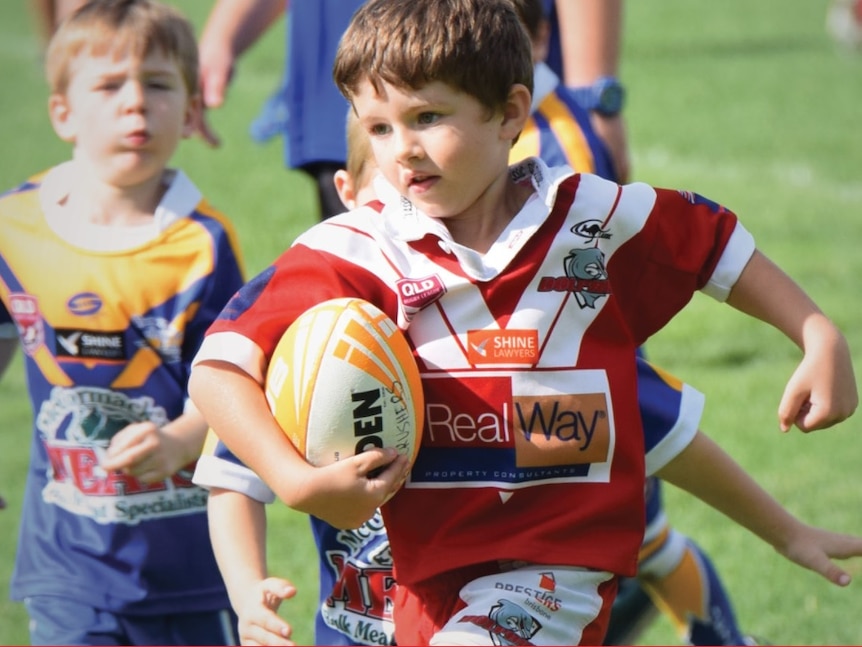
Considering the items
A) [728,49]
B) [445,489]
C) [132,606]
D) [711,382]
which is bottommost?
[728,49]

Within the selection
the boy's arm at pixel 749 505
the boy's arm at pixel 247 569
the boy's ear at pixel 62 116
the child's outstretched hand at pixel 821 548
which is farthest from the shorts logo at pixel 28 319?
the child's outstretched hand at pixel 821 548

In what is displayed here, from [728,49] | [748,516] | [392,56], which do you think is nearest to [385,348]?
[392,56]

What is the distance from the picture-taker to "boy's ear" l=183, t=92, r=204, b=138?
447 cm

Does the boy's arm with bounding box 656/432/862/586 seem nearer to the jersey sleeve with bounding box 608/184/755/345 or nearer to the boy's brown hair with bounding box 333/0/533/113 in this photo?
the jersey sleeve with bounding box 608/184/755/345

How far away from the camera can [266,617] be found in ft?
9.45

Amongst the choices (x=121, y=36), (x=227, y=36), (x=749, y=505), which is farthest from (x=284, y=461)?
(x=227, y=36)

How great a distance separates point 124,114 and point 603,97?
1.43m

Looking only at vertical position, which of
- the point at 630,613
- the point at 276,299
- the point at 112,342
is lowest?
the point at 630,613

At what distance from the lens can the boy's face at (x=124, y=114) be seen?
4.20 metres

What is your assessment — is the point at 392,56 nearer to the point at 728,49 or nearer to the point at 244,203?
the point at 244,203

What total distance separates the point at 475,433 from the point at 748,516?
90 cm

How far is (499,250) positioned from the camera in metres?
3.07

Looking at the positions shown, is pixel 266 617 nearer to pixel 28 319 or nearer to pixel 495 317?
pixel 495 317

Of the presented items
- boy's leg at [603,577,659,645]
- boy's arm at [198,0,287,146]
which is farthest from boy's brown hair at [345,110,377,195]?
boy's leg at [603,577,659,645]
